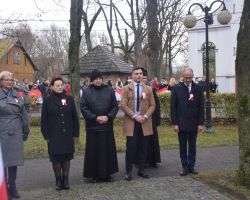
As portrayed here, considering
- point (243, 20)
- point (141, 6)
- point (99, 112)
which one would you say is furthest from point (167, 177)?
point (141, 6)

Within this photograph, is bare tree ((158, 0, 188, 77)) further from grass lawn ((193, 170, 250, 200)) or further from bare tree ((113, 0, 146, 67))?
grass lawn ((193, 170, 250, 200))

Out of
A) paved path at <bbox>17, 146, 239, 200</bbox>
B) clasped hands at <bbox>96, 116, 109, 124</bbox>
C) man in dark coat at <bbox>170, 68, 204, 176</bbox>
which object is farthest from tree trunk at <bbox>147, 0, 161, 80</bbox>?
clasped hands at <bbox>96, 116, 109, 124</bbox>

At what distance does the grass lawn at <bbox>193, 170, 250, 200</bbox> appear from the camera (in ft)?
22.9

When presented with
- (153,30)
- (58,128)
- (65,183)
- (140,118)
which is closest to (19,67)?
(153,30)

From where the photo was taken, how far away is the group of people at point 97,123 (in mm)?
7129

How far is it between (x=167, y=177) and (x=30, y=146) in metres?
5.27

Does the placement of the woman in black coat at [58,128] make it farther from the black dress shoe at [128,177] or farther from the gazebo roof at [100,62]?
the gazebo roof at [100,62]

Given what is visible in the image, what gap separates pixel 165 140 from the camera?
12.9 m

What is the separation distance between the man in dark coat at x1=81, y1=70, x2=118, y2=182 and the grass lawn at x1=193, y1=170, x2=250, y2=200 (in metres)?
1.62

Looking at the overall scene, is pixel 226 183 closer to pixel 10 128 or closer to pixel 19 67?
pixel 10 128

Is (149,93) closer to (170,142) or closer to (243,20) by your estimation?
(243,20)

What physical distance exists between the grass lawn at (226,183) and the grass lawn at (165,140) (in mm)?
3586

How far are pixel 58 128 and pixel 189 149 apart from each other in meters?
2.50

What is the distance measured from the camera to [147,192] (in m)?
7.21
